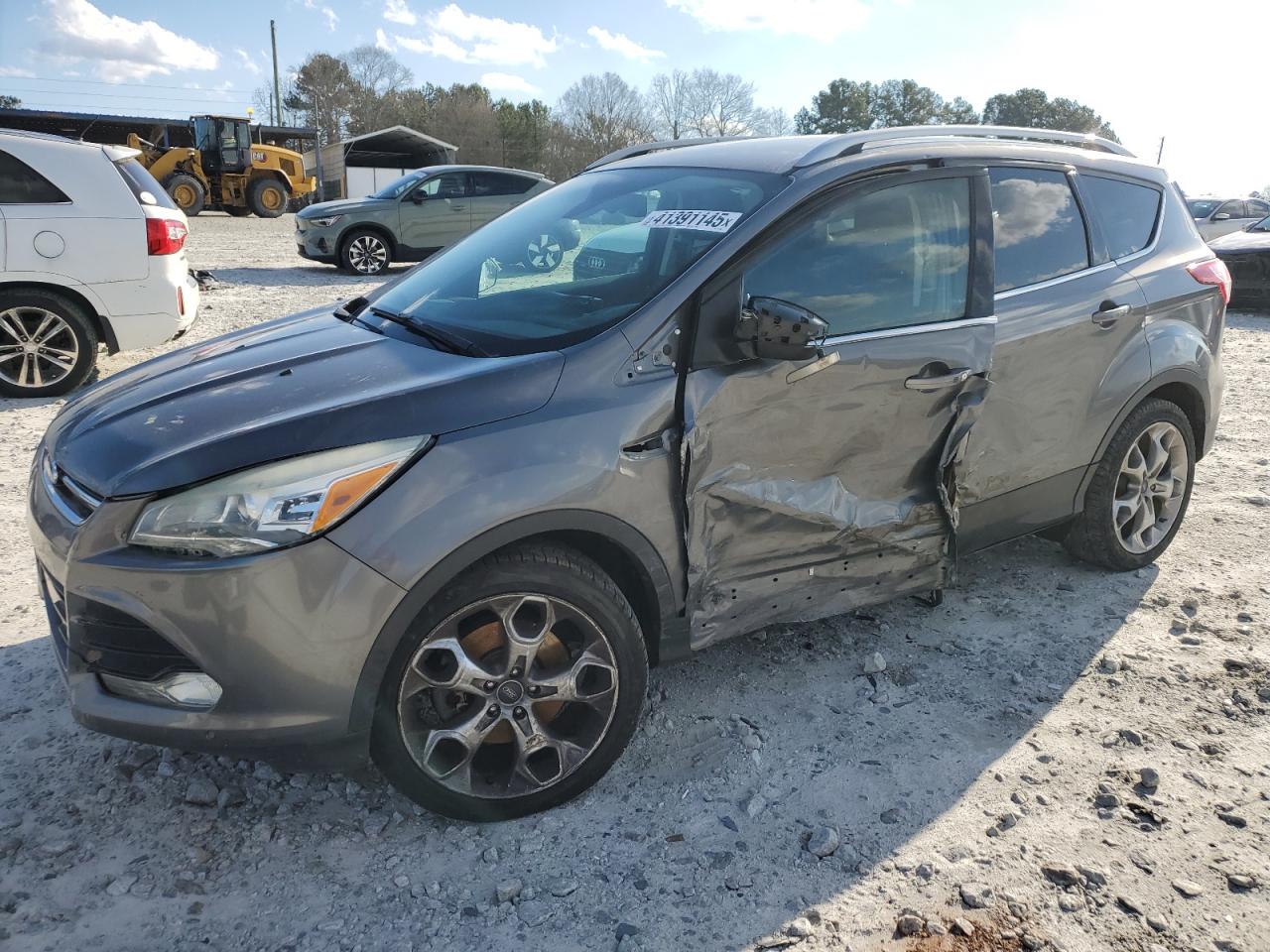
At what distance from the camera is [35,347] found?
274 inches

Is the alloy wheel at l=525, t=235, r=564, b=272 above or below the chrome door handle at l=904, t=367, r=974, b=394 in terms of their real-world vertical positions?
above

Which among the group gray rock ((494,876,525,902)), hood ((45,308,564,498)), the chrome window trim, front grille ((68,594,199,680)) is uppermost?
the chrome window trim

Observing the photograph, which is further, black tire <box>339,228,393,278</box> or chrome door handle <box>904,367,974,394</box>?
black tire <box>339,228,393,278</box>

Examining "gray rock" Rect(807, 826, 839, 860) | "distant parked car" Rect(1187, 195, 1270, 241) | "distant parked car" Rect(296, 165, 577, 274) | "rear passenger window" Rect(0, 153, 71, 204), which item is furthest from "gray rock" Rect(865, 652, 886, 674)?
"distant parked car" Rect(1187, 195, 1270, 241)

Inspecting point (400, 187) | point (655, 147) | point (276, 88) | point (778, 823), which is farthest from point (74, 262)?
point (276, 88)

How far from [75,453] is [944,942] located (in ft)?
8.34

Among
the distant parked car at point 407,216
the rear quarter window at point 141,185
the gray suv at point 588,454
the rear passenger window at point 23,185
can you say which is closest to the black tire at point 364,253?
the distant parked car at point 407,216

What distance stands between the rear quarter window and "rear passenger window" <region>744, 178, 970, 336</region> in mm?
5798

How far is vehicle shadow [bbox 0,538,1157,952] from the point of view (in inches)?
94.6

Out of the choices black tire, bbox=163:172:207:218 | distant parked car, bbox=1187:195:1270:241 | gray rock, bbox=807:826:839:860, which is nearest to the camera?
gray rock, bbox=807:826:839:860

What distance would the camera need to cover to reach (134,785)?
9.23ft

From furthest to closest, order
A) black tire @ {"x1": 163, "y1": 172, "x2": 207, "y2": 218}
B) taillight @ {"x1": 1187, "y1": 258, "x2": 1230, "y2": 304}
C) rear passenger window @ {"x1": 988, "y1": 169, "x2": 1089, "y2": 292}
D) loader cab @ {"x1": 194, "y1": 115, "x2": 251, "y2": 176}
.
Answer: loader cab @ {"x1": 194, "y1": 115, "x2": 251, "y2": 176} < black tire @ {"x1": 163, "y1": 172, "x2": 207, "y2": 218} < taillight @ {"x1": 1187, "y1": 258, "x2": 1230, "y2": 304} < rear passenger window @ {"x1": 988, "y1": 169, "x2": 1089, "y2": 292}

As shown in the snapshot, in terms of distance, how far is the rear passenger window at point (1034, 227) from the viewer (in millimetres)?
3527

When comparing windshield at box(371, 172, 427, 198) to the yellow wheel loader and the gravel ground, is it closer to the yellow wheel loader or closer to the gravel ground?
the gravel ground
